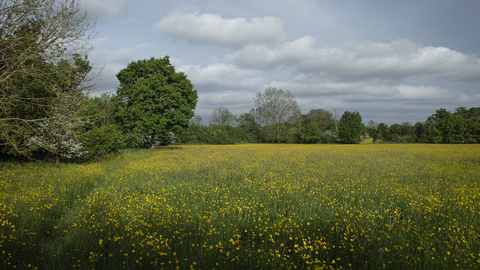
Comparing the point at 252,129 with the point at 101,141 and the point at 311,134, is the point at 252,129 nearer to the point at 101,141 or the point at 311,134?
the point at 311,134

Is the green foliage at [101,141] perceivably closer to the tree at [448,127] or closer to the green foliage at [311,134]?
the green foliage at [311,134]

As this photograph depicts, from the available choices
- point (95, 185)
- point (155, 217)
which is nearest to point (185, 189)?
point (155, 217)

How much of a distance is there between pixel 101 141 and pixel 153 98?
36.1 feet

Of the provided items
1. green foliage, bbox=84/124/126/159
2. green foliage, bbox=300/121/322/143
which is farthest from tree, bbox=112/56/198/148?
green foliage, bbox=300/121/322/143

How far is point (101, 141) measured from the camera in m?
14.3

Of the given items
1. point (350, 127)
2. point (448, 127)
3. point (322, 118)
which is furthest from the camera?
point (322, 118)

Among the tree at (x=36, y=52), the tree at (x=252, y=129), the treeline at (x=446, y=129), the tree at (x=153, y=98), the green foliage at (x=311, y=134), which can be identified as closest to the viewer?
the tree at (x=36, y=52)

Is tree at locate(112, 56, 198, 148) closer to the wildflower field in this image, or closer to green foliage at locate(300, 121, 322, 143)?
the wildflower field

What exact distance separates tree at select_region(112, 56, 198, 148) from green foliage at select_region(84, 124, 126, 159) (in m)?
7.51

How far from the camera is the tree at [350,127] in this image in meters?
52.7

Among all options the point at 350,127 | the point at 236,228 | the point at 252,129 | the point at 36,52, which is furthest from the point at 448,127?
the point at 36,52

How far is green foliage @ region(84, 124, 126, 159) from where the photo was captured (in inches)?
550

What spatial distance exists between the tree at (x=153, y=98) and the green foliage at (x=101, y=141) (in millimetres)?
7508

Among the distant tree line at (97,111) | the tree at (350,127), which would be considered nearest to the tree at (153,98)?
the distant tree line at (97,111)
